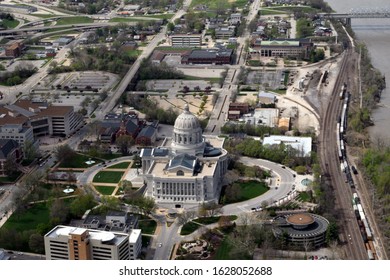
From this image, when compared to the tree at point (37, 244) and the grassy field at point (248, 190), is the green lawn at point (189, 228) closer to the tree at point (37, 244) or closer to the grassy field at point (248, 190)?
the grassy field at point (248, 190)

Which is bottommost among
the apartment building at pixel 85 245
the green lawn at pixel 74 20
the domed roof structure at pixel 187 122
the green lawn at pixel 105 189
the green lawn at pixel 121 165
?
the green lawn at pixel 74 20

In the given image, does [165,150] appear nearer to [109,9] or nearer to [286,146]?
[286,146]

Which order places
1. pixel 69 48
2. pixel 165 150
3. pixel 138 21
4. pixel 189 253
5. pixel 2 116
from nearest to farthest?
1. pixel 189 253
2. pixel 165 150
3. pixel 2 116
4. pixel 69 48
5. pixel 138 21

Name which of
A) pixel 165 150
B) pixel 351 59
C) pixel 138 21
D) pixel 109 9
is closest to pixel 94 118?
pixel 165 150

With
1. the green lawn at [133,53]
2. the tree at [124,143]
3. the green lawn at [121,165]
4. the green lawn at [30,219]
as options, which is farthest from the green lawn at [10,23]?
the green lawn at [30,219]

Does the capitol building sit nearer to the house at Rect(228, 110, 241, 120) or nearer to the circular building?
the circular building

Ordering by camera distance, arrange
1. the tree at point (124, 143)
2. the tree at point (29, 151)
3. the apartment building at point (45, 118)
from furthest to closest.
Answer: the apartment building at point (45, 118)
the tree at point (124, 143)
the tree at point (29, 151)

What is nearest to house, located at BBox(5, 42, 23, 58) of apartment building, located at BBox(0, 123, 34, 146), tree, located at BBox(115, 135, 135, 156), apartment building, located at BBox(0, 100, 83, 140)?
apartment building, located at BBox(0, 100, 83, 140)
